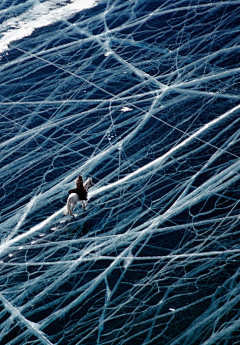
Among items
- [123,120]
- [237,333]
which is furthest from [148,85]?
[237,333]

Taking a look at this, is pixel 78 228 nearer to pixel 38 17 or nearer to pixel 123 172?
pixel 123 172

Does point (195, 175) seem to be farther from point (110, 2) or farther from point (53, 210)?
point (110, 2)

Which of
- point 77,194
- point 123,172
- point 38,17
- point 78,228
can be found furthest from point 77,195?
point 38,17

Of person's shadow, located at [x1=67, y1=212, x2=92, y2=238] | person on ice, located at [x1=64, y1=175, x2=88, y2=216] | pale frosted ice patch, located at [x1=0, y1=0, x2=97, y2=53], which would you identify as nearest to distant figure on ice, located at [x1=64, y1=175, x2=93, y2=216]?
person on ice, located at [x1=64, y1=175, x2=88, y2=216]

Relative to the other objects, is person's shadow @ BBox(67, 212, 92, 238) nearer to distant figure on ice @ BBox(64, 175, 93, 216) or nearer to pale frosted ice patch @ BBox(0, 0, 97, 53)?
distant figure on ice @ BBox(64, 175, 93, 216)

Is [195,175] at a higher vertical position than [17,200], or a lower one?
lower
